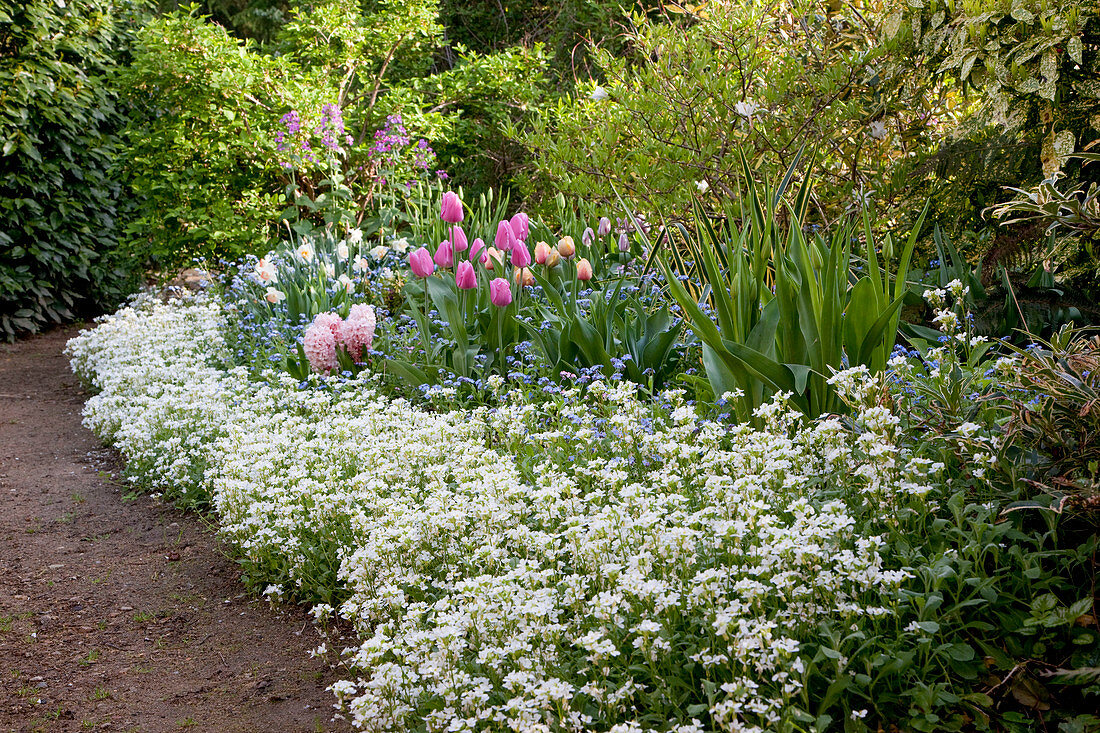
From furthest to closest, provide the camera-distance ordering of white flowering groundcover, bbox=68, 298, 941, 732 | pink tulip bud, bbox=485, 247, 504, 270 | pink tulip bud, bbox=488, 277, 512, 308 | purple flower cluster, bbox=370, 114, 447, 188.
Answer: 1. purple flower cluster, bbox=370, 114, 447, 188
2. pink tulip bud, bbox=485, 247, 504, 270
3. pink tulip bud, bbox=488, 277, 512, 308
4. white flowering groundcover, bbox=68, 298, 941, 732

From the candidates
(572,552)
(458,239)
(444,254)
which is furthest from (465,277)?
(572,552)

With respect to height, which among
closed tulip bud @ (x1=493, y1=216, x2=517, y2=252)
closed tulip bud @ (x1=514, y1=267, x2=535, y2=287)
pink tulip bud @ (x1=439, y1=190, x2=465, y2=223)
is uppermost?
Answer: pink tulip bud @ (x1=439, y1=190, x2=465, y2=223)

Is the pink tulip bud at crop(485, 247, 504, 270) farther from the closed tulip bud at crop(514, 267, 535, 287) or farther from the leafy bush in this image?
the leafy bush

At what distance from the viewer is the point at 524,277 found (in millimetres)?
5027

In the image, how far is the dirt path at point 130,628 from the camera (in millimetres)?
2568

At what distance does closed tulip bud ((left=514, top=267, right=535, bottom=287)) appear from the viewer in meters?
4.81

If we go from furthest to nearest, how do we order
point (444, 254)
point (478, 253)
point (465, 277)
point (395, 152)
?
point (395, 152) → point (478, 253) → point (444, 254) → point (465, 277)

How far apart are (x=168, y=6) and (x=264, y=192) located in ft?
29.8

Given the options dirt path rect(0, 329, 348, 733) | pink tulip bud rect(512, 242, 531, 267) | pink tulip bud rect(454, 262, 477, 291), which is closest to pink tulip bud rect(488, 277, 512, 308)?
pink tulip bud rect(454, 262, 477, 291)

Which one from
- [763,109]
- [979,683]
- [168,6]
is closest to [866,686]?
[979,683]

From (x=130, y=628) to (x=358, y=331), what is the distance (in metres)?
2.24

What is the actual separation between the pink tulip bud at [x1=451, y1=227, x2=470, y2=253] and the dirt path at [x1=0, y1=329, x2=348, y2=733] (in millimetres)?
1969

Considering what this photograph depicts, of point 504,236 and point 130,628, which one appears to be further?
point 504,236

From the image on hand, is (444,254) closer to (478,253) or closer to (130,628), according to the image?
(478,253)
